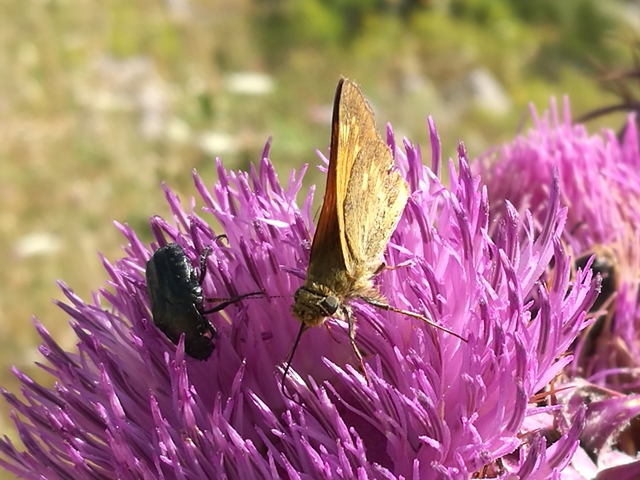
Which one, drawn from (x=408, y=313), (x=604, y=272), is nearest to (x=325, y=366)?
(x=408, y=313)

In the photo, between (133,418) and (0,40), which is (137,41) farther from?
(133,418)

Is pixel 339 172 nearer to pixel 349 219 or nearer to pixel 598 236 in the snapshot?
pixel 349 219

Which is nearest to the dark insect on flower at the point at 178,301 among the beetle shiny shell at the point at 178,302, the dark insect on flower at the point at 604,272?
the beetle shiny shell at the point at 178,302

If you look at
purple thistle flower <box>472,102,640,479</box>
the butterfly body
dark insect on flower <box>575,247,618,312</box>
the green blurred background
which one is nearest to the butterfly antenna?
the butterfly body

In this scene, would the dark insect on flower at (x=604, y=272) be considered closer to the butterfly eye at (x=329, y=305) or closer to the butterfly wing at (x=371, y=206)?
the butterfly wing at (x=371, y=206)

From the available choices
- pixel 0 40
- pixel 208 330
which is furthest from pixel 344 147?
pixel 0 40
